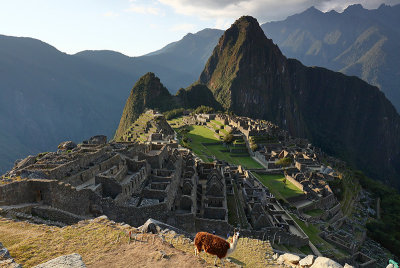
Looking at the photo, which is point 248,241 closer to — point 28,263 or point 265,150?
point 28,263

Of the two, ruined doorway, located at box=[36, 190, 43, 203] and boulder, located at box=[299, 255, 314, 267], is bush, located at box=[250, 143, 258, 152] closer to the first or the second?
ruined doorway, located at box=[36, 190, 43, 203]

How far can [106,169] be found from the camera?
23078 mm

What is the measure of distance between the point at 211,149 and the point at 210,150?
1.04m

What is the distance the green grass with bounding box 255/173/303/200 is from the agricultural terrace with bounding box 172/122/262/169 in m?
4.89

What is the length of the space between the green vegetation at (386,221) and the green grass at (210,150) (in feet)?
69.6

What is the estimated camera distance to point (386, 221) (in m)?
50.3

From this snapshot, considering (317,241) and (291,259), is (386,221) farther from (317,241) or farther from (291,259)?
(291,259)

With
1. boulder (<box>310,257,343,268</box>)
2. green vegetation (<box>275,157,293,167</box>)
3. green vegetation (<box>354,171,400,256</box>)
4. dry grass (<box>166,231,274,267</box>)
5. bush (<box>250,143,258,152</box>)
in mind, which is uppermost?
boulder (<box>310,257,343,268</box>)

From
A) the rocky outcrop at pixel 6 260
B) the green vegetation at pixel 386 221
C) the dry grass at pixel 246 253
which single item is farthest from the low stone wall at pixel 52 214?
the green vegetation at pixel 386 221

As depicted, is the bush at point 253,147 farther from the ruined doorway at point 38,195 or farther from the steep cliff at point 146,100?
the steep cliff at point 146,100

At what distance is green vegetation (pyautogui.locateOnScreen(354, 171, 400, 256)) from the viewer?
136 feet

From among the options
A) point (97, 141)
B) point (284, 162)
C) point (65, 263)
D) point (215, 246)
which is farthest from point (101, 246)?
point (284, 162)

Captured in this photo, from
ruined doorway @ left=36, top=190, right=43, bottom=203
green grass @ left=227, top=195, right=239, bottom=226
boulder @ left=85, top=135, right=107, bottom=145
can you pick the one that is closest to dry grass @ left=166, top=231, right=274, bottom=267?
ruined doorway @ left=36, top=190, right=43, bottom=203

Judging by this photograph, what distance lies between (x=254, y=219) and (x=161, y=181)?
9436mm
